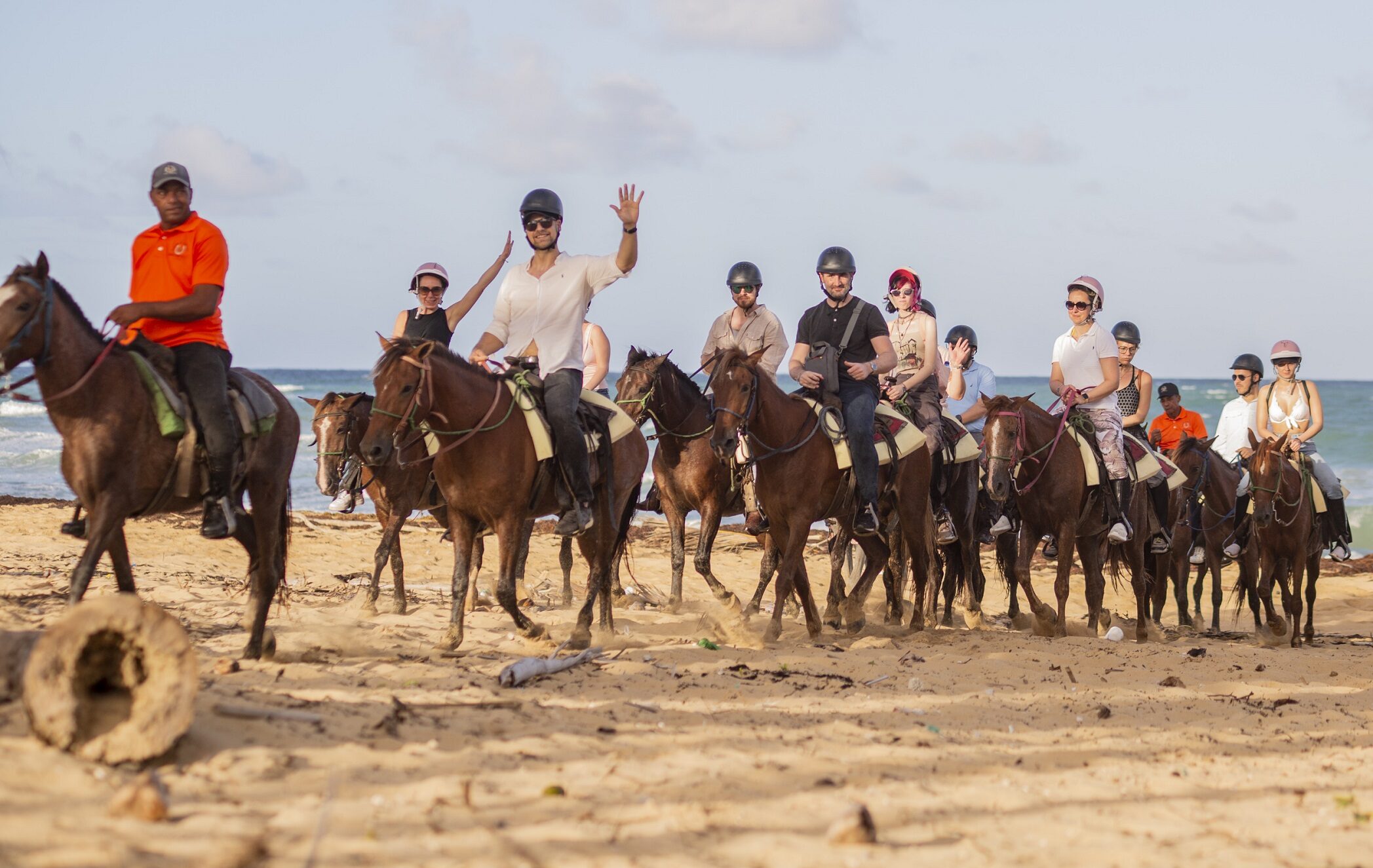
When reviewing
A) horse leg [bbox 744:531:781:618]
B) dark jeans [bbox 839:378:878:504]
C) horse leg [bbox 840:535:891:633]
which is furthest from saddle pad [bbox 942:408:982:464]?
horse leg [bbox 744:531:781:618]

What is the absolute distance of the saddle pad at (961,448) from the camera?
1234 centimetres

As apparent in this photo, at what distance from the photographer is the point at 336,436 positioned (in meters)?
11.1

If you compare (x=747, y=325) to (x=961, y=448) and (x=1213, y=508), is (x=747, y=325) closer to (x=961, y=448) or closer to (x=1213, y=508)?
(x=961, y=448)

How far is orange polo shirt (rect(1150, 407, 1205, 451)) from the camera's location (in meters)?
16.2

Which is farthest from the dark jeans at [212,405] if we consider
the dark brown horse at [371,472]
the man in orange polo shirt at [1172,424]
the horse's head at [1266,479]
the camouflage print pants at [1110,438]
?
the man in orange polo shirt at [1172,424]

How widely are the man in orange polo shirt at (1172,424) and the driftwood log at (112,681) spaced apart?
1326 cm

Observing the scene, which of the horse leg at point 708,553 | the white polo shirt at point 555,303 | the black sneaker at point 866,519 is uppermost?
the white polo shirt at point 555,303

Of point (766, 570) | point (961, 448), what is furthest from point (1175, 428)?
point (766, 570)

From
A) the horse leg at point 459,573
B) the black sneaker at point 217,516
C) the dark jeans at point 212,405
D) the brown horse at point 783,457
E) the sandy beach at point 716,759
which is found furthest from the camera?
the brown horse at point 783,457

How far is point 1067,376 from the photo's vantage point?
A: 40.3 feet

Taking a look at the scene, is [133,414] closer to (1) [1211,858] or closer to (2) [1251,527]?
(1) [1211,858]

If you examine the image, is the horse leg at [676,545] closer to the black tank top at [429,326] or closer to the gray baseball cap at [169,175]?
the black tank top at [429,326]

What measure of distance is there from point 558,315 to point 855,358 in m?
2.82

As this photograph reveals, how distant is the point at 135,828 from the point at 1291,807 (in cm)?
473
